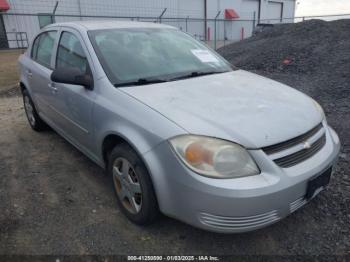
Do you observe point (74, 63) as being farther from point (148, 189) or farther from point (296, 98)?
point (296, 98)

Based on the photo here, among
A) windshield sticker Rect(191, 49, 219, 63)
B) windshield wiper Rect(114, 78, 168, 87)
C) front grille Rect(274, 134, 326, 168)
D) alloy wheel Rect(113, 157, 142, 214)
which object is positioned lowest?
alloy wheel Rect(113, 157, 142, 214)

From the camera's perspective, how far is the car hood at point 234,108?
6.91 ft

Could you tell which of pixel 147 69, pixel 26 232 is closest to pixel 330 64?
pixel 147 69

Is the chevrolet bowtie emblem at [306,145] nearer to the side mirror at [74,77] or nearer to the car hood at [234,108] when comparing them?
the car hood at [234,108]

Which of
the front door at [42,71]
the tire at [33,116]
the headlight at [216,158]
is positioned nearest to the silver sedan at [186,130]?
the headlight at [216,158]

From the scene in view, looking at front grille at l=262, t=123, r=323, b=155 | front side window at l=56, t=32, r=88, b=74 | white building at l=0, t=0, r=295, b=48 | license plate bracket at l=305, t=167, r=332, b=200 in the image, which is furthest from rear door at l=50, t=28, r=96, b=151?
white building at l=0, t=0, r=295, b=48

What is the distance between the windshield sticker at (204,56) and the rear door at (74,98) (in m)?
1.13

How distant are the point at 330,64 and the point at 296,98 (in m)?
5.29

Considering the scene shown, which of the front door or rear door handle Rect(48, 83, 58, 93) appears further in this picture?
the front door

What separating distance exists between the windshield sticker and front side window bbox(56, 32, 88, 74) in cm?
115

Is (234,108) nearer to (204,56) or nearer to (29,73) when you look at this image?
(204,56)

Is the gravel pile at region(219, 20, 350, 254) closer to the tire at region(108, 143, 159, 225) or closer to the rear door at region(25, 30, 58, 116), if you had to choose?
the tire at region(108, 143, 159, 225)

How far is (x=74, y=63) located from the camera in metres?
3.26

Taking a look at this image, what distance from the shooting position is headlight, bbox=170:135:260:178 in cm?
203
